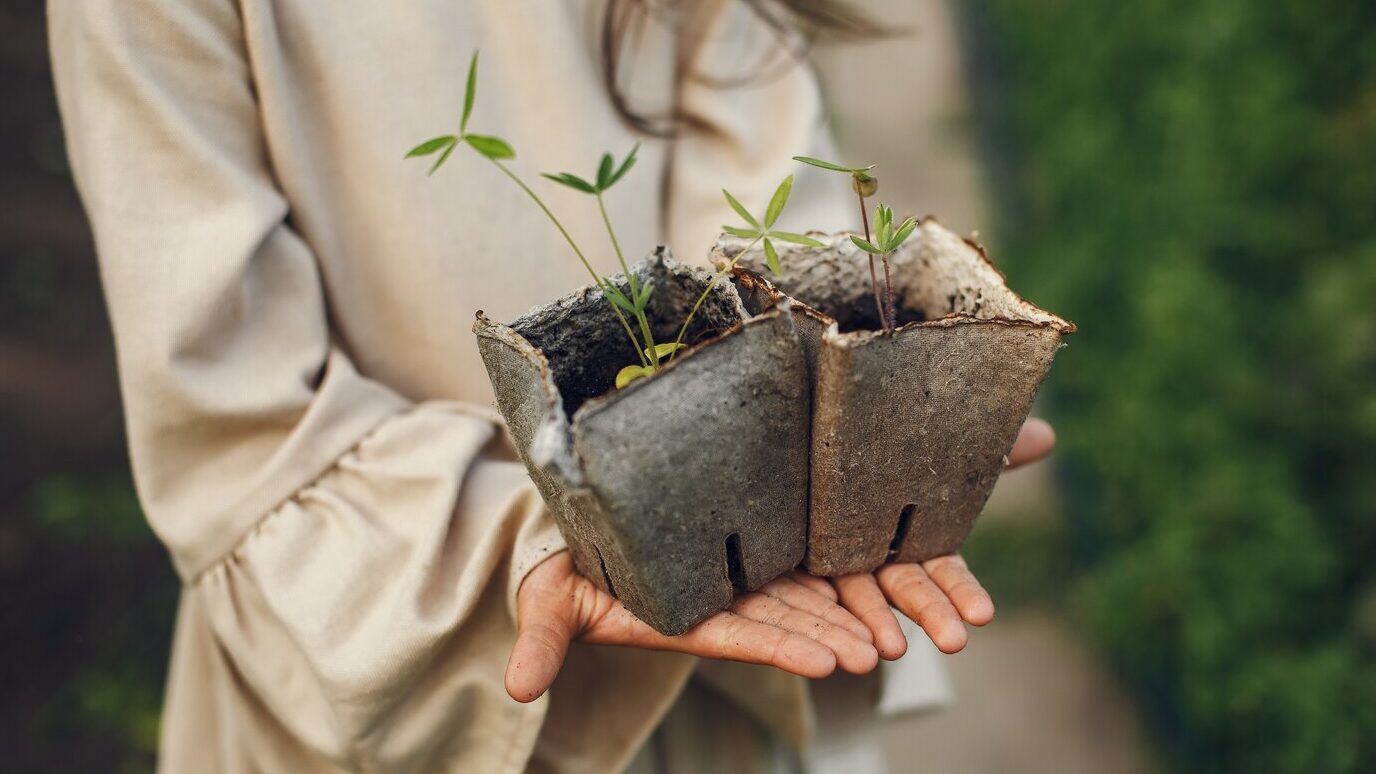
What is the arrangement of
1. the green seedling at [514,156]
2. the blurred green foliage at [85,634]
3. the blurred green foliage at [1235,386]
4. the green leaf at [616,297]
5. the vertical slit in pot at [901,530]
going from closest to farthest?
the green seedling at [514,156] < the green leaf at [616,297] < the vertical slit in pot at [901,530] < the blurred green foliage at [1235,386] < the blurred green foliage at [85,634]

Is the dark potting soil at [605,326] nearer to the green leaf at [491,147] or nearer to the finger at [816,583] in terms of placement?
the green leaf at [491,147]

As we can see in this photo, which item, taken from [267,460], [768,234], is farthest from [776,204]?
[267,460]

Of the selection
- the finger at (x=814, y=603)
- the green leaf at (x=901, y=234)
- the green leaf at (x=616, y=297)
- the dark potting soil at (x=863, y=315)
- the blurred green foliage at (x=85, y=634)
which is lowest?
the blurred green foliage at (x=85, y=634)

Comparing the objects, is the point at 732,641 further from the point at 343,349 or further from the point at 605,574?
the point at 343,349

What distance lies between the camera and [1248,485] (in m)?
2.47

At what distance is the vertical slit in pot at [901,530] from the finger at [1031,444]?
0.26 meters

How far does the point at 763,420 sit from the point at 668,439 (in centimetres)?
11

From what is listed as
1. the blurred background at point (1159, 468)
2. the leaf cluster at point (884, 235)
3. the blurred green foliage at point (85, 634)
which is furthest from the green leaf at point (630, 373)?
the blurred green foliage at point (85, 634)

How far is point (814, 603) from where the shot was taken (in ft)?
3.70

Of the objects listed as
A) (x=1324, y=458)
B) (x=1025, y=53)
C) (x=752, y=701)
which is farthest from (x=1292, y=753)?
(x=1025, y=53)

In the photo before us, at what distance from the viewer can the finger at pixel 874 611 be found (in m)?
1.07

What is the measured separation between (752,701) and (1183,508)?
157 cm

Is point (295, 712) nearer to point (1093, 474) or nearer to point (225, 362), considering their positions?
point (225, 362)

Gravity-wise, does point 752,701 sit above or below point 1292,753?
above
